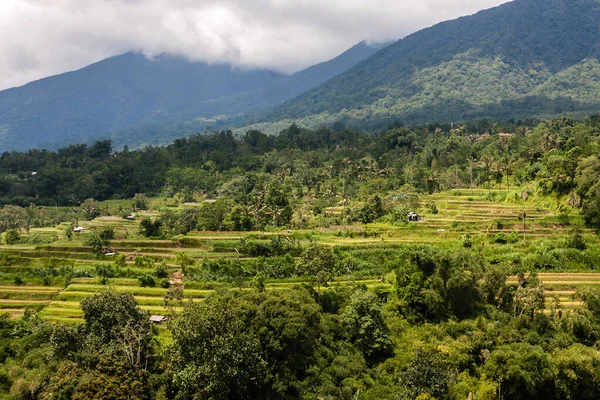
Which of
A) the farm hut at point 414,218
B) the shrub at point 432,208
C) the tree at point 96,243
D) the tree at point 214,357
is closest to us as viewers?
the tree at point 214,357

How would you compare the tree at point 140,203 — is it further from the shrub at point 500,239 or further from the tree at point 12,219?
the shrub at point 500,239

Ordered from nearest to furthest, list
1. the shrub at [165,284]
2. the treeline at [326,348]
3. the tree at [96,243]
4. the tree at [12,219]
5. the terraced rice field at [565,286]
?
the treeline at [326,348]
the terraced rice field at [565,286]
the shrub at [165,284]
the tree at [96,243]
the tree at [12,219]

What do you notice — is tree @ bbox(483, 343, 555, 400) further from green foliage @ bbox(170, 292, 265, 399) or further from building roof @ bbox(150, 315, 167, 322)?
building roof @ bbox(150, 315, 167, 322)

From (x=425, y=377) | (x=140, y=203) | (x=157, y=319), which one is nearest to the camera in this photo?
(x=425, y=377)

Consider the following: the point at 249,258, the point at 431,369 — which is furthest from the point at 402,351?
the point at 249,258

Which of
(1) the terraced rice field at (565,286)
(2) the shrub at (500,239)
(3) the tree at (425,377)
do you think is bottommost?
(1) the terraced rice field at (565,286)

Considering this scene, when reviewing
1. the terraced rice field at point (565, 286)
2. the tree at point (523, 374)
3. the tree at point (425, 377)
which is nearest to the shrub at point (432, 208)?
the terraced rice field at point (565, 286)

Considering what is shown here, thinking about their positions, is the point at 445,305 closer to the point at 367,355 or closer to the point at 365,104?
the point at 367,355

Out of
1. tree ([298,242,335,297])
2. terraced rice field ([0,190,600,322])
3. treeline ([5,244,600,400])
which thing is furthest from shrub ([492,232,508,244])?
tree ([298,242,335,297])

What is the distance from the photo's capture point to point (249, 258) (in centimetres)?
3984

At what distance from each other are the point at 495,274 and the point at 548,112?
114860 millimetres

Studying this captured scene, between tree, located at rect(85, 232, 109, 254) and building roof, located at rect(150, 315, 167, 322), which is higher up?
tree, located at rect(85, 232, 109, 254)

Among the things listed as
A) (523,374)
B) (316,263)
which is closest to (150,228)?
(316,263)

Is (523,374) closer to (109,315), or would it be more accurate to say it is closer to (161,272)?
(109,315)
